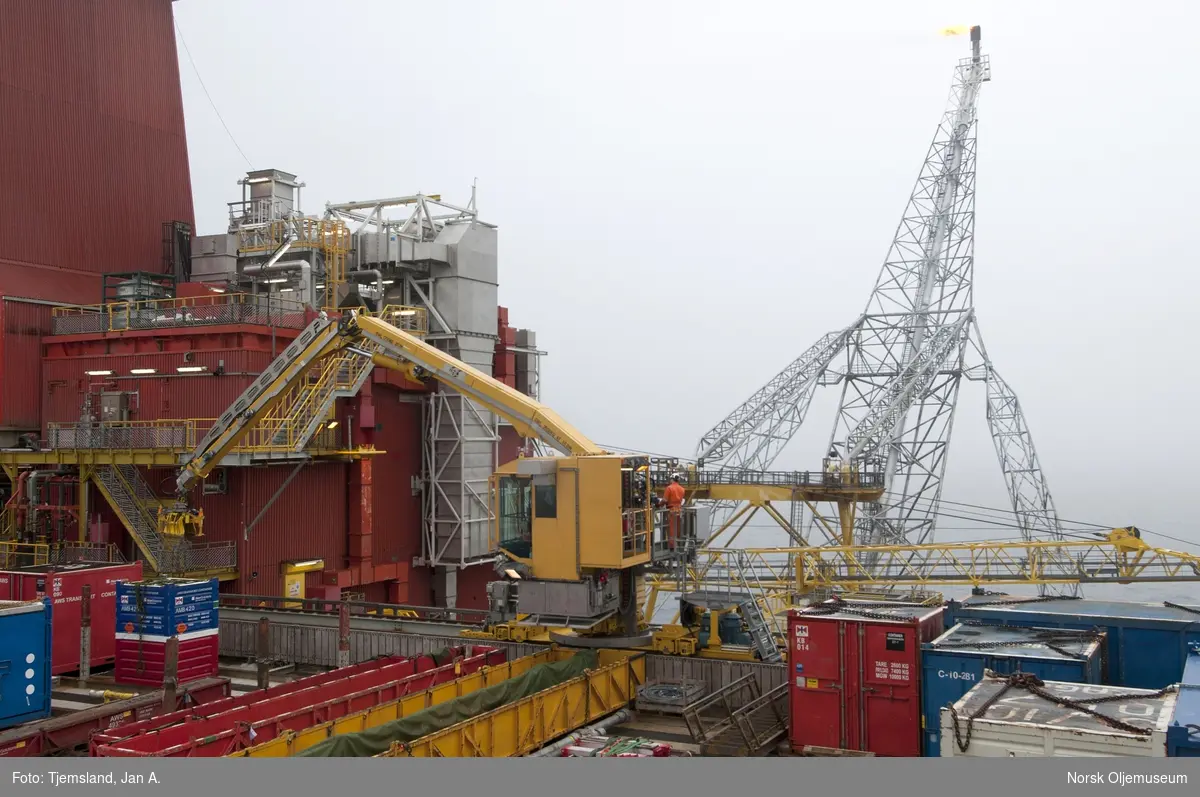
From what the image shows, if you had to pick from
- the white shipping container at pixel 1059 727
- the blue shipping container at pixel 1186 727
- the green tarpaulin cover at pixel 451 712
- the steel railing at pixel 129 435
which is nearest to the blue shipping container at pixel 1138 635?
the blue shipping container at pixel 1186 727

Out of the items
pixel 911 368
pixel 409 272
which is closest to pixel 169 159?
pixel 409 272

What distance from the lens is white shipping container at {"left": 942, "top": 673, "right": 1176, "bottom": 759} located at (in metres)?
11.0

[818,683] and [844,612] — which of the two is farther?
[844,612]

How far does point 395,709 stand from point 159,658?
7716mm

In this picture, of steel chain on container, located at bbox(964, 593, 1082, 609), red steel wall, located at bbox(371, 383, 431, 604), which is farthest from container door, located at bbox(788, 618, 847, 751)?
red steel wall, located at bbox(371, 383, 431, 604)

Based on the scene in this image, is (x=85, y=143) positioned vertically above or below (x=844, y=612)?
above

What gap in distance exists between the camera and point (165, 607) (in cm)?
2197

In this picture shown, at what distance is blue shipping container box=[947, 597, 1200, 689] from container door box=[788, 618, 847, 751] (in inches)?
148

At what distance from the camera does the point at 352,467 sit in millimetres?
36562

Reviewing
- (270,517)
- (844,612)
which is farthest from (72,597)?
(844,612)

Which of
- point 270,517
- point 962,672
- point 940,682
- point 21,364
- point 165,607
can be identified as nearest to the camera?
point 962,672

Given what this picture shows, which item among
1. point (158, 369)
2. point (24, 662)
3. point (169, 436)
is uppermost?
point (158, 369)

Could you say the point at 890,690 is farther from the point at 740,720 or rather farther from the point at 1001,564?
the point at 1001,564

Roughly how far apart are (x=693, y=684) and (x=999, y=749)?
9.20 meters
